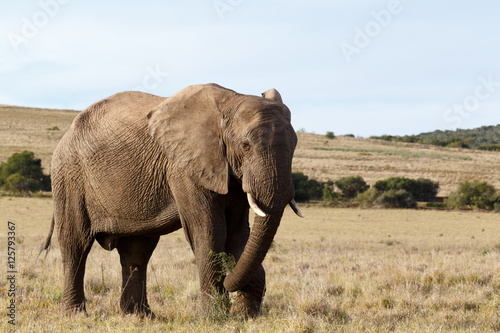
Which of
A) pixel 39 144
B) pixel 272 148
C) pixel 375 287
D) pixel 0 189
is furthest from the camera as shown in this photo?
pixel 39 144

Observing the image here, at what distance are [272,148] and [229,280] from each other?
1.52 meters

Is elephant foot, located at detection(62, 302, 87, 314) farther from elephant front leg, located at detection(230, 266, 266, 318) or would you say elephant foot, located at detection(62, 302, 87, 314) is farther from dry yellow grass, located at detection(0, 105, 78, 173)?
dry yellow grass, located at detection(0, 105, 78, 173)

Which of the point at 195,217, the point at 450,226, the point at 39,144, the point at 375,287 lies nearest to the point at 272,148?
the point at 195,217

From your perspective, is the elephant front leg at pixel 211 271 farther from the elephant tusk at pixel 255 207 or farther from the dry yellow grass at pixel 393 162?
the dry yellow grass at pixel 393 162

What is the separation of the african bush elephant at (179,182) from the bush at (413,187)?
42.3 meters

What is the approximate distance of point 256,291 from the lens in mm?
7395

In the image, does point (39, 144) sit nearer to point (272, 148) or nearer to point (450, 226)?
point (450, 226)

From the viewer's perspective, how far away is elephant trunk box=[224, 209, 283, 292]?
6535 millimetres

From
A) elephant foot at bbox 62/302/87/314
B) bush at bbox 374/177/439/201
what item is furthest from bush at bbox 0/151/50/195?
elephant foot at bbox 62/302/87/314

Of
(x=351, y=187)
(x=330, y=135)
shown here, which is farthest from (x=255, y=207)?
(x=330, y=135)

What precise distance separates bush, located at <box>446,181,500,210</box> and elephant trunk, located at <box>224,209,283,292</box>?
40.7 meters

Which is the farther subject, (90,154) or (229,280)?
(90,154)

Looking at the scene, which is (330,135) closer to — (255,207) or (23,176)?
(23,176)

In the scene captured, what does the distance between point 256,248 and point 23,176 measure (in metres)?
42.6
